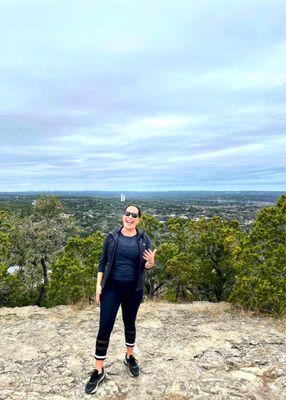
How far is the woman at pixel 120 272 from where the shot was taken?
484 centimetres

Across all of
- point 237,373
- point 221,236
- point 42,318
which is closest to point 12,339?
point 42,318

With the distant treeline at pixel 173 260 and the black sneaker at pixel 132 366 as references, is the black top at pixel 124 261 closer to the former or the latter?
the black sneaker at pixel 132 366

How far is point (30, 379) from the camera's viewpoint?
17.5ft

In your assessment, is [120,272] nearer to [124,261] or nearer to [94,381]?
[124,261]

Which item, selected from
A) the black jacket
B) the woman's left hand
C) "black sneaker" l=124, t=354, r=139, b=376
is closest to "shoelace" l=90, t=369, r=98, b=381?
"black sneaker" l=124, t=354, r=139, b=376

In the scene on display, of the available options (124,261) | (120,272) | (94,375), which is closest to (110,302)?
(120,272)

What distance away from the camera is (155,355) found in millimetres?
6090

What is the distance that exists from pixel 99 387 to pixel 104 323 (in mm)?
901

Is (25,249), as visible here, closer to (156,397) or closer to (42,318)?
(42,318)

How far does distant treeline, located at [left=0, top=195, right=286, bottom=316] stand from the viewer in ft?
30.4

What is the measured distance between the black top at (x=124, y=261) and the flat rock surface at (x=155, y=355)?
152cm

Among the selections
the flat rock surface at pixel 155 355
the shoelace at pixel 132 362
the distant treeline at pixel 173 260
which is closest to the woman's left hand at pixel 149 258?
the shoelace at pixel 132 362

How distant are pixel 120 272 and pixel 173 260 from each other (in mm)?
11002

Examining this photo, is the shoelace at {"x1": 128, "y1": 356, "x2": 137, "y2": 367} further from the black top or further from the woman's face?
the woman's face
